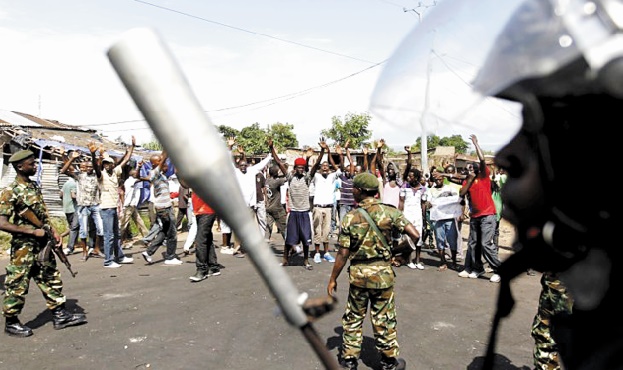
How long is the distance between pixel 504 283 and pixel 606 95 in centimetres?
54

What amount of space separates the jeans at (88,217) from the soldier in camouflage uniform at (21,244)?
3849mm

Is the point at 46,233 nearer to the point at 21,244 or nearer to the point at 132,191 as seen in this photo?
the point at 21,244

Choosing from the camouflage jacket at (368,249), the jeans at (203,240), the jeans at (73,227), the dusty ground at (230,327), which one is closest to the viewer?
the camouflage jacket at (368,249)

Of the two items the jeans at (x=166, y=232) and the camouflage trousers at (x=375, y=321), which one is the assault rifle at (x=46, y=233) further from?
the camouflage trousers at (x=375, y=321)

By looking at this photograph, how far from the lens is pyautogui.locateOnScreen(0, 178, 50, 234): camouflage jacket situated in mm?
5133

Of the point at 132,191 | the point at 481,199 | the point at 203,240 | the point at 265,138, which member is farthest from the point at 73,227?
the point at 265,138

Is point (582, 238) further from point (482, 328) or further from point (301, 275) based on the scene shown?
point (301, 275)

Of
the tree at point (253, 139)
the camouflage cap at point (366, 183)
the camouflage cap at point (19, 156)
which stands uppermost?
the camouflage cap at point (19, 156)

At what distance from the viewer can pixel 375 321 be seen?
4246 millimetres

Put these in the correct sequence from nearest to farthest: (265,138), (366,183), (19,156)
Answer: (366,183), (19,156), (265,138)

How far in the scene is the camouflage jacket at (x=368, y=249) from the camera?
4.21m

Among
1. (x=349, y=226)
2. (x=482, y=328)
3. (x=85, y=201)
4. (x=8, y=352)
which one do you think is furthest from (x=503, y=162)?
(x=85, y=201)

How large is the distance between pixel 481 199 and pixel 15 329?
669cm

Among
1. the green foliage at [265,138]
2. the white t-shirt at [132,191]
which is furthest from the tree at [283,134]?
the white t-shirt at [132,191]
